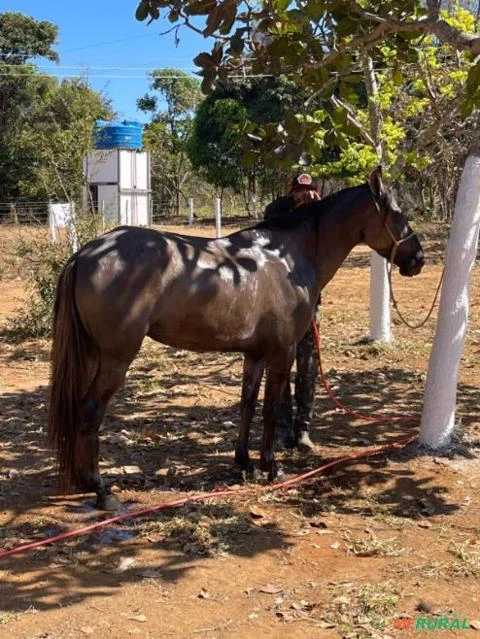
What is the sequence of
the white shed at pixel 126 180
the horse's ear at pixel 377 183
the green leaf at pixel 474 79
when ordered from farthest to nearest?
1. the white shed at pixel 126 180
2. the horse's ear at pixel 377 183
3. the green leaf at pixel 474 79

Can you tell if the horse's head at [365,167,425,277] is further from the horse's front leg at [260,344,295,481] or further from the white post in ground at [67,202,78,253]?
the white post in ground at [67,202,78,253]

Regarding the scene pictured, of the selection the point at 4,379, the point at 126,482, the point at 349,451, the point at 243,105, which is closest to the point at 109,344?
the point at 126,482

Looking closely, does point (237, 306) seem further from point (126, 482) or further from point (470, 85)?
point (470, 85)

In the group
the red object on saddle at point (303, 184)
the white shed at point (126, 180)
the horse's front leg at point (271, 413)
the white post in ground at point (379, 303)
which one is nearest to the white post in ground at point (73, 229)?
the white post in ground at point (379, 303)

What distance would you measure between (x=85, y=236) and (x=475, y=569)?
305 inches

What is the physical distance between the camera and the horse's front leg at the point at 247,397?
201 inches

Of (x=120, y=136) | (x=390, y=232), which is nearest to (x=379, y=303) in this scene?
(x=390, y=232)

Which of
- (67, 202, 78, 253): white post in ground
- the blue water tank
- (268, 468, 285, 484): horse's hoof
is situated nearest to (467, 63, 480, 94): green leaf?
(268, 468, 285, 484): horse's hoof

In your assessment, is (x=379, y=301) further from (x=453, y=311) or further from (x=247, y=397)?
(x=247, y=397)

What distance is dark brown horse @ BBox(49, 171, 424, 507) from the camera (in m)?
4.25

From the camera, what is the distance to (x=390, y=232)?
5.20 m

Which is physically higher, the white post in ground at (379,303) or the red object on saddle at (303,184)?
the red object on saddle at (303,184)

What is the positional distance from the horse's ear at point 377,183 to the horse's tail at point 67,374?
6.99 feet

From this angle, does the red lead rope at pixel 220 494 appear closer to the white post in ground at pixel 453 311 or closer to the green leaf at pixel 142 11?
the white post in ground at pixel 453 311
